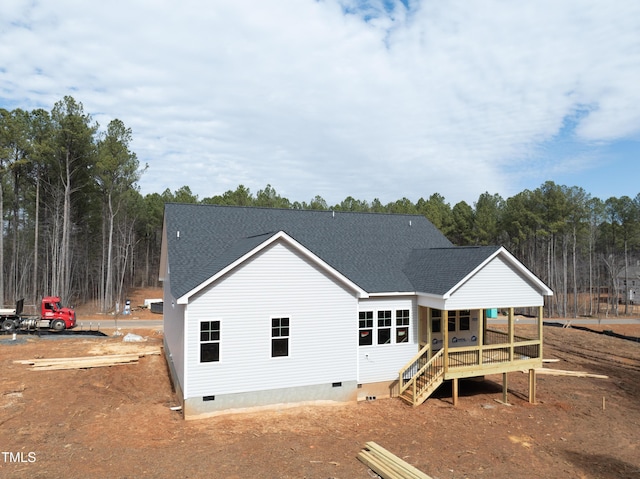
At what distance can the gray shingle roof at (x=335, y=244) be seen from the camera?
16.1m

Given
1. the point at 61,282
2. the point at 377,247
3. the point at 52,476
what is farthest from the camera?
the point at 61,282

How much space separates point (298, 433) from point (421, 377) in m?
6.13

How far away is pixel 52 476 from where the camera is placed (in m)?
9.16

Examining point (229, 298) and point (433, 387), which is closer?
point (229, 298)

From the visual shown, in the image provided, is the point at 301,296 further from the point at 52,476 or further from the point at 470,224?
the point at 470,224

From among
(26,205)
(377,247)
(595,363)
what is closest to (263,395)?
(377,247)

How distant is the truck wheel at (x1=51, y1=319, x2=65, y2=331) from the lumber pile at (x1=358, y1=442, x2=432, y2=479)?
81.5 feet

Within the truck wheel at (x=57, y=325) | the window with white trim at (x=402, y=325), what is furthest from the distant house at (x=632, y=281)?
the truck wheel at (x=57, y=325)

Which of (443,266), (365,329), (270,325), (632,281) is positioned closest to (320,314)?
(270,325)

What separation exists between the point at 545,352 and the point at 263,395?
21.3 m

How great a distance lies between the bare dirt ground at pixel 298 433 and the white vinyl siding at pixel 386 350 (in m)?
1.12

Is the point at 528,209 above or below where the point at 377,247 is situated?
above

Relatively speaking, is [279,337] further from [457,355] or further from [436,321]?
[436,321]

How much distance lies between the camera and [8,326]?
86.8 ft
